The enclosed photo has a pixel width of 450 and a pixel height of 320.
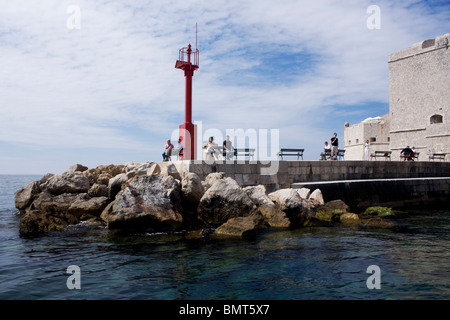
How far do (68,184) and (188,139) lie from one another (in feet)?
16.0

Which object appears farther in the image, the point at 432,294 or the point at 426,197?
the point at 426,197

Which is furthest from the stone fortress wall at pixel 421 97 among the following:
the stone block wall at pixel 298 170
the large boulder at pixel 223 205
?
the large boulder at pixel 223 205

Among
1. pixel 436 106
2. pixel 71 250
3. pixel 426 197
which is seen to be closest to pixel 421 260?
pixel 71 250

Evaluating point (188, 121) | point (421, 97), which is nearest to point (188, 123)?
point (188, 121)

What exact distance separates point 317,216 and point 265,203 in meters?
1.67

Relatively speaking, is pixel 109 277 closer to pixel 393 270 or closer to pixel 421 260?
pixel 393 270

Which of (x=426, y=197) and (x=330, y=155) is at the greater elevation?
(x=330, y=155)

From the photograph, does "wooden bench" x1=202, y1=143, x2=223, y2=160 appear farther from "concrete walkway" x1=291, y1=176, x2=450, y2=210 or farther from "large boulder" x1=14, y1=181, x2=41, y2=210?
"large boulder" x1=14, y1=181, x2=41, y2=210

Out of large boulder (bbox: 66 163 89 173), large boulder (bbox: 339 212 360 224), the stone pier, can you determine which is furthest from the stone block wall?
large boulder (bbox: 66 163 89 173)

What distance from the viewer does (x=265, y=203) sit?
30.8 ft

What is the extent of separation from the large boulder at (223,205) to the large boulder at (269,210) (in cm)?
57

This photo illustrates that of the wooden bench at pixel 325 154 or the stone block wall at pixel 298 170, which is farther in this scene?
the wooden bench at pixel 325 154

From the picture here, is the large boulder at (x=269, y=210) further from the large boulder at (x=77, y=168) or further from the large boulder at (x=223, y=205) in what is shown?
the large boulder at (x=77, y=168)

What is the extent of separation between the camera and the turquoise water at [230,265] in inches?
175
